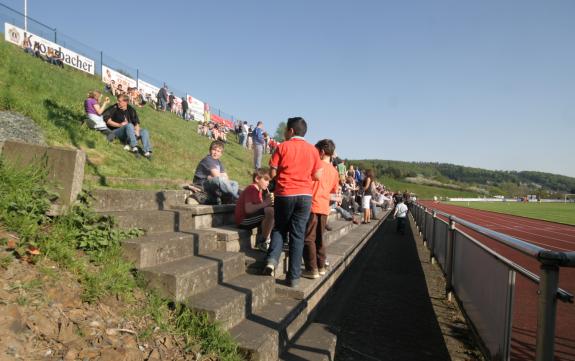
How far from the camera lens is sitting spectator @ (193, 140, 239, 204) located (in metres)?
5.80

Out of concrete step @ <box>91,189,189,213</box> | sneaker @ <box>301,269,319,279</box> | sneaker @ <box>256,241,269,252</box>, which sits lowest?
sneaker @ <box>301,269,319,279</box>

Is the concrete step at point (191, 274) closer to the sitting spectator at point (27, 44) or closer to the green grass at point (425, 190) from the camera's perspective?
the sitting spectator at point (27, 44)

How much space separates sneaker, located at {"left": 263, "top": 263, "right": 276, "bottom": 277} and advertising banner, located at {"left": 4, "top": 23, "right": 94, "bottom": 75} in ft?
72.1

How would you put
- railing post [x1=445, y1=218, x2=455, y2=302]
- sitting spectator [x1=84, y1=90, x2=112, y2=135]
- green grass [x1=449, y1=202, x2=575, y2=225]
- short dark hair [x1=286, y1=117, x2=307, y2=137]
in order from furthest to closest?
green grass [x1=449, y1=202, x2=575, y2=225]
sitting spectator [x1=84, y1=90, x2=112, y2=135]
railing post [x1=445, y1=218, x2=455, y2=302]
short dark hair [x1=286, y1=117, x2=307, y2=137]

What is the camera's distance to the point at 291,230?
3975 mm

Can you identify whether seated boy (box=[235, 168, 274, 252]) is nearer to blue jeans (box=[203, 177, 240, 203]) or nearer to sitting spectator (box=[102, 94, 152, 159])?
blue jeans (box=[203, 177, 240, 203])

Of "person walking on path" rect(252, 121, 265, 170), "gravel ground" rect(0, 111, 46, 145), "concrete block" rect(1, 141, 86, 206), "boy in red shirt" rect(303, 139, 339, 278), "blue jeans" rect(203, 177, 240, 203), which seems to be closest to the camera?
"concrete block" rect(1, 141, 86, 206)

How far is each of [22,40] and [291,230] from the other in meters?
23.4

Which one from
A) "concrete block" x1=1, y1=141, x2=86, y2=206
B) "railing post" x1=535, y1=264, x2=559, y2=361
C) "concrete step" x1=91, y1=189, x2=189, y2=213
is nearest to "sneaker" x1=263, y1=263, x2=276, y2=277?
"concrete step" x1=91, y1=189, x2=189, y2=213

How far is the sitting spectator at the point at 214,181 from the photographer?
Result: 19.0ft

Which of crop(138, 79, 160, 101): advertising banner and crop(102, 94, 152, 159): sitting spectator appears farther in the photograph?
crop(138, 79, 160, 101): advertising banner

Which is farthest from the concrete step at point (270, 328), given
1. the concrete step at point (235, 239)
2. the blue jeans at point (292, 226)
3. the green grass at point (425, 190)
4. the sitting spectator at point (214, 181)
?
the green grass at point (425, 190)

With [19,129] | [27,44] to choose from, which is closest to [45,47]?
[27,44]

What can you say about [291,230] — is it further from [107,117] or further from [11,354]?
[107,117]
